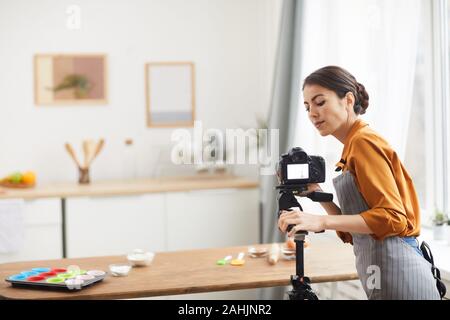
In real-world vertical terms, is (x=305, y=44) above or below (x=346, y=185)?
above

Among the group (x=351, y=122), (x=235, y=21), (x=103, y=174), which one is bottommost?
(x=103, y=174)

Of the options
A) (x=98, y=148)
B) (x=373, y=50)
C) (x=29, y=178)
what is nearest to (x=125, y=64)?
(x=98, y=148)

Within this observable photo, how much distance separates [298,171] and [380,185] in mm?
268

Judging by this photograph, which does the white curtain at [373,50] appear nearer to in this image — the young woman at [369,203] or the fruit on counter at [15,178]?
the young woman at [369,203]

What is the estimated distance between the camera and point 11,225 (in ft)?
11.8

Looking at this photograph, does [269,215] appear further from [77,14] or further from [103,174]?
[77,14]

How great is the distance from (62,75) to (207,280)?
8.37 feet

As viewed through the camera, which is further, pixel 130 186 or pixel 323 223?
pixel 130 186

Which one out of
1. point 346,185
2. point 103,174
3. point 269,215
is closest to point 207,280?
point 346,185

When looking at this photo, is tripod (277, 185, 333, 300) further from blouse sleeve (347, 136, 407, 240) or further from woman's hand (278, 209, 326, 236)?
blouse sleeve (347, 136, 407, 240)

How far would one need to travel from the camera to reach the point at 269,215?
3902 mm

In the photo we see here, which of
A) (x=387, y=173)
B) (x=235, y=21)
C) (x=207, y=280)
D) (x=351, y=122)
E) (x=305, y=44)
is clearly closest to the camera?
(x=387, y=173)

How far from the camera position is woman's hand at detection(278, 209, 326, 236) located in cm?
173

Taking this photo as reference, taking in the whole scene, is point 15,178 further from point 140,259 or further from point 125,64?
point 140,259
